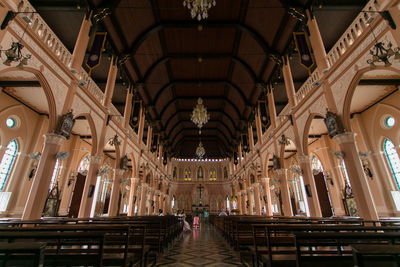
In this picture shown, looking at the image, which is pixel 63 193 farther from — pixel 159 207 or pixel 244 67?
pixel 244 67

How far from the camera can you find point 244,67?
14297 mm

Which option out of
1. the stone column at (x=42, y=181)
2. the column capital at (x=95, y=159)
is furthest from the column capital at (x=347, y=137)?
the column capital at (x=95, y=159)

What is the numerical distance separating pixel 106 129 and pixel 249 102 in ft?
39.2

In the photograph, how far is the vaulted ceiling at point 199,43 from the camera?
9852 millimetres

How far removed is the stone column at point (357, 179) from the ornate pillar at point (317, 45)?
2.94 meters

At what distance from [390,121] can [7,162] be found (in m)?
20.6

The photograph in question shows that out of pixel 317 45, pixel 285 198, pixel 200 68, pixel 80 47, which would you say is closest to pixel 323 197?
pixel 285 198

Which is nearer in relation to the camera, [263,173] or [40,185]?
[40,185]

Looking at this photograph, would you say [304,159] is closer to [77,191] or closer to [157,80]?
[157,80]

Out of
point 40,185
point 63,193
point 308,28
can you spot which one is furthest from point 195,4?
point 63,193

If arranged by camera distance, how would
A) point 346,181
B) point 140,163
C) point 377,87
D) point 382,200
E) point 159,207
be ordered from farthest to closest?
point 159,207
point 140,163
point 346,181
point 382,200
point 377,87

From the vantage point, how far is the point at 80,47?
8.20 meters

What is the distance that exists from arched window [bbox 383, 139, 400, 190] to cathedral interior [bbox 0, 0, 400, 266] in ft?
0.21

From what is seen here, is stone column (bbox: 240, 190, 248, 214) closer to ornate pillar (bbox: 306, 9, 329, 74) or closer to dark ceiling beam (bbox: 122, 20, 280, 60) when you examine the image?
dark ceiling beam (bbox: 122, 20, 280, 60)
